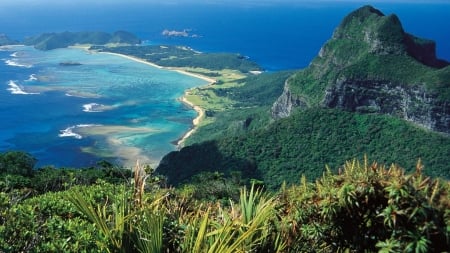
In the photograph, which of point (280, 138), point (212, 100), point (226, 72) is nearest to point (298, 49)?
point (226, 72)

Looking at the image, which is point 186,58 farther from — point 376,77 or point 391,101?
point 391,101

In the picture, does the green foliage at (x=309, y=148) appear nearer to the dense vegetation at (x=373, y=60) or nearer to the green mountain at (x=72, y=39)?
the dense vegetation at (x=373, y=60)

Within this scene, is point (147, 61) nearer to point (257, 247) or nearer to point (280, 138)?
point (280, 138)

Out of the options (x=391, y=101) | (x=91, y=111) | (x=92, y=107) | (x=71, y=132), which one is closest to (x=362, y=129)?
(x=391, y=101)

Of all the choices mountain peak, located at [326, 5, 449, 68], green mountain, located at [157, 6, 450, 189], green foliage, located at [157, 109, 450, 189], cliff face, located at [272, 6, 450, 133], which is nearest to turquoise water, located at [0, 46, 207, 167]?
green foliage, located at [157, 109, 450, 189]

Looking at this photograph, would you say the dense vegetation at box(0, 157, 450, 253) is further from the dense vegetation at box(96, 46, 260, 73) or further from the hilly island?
the dense vegetation at box(96, 46, 260, 73)

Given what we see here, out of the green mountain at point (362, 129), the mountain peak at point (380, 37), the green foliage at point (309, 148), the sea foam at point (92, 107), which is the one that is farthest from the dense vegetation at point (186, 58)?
the green foliage at point (309, 148)
